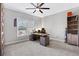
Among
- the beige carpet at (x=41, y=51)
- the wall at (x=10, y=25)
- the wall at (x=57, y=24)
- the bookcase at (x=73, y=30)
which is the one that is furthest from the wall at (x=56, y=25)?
the wall at (x=10, y=25)

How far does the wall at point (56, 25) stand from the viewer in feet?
17.4

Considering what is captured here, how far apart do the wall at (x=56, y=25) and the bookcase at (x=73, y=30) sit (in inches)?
14.3

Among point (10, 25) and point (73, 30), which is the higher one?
point (10, 25)

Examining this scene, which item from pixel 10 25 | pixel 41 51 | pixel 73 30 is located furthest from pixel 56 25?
pixel 10 25

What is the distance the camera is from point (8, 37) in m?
4.68

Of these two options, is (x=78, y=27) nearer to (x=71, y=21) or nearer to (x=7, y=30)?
(x=71, y=21)

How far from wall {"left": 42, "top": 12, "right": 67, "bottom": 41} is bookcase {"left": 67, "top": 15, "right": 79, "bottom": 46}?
362 millimetres

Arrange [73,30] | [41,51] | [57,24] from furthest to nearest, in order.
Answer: [57,24], [73,30], [41,51]

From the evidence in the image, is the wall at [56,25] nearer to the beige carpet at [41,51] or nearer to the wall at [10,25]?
the beige carpet at [41,51]

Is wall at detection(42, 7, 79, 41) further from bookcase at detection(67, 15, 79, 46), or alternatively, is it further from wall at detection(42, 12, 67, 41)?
bookcase at detection(67, 15, 79, 46)

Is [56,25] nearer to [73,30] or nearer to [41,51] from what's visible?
[73,30]

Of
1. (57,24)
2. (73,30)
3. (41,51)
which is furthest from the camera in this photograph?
(57,24)

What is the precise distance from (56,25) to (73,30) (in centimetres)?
148

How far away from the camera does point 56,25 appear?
19.3 ft
